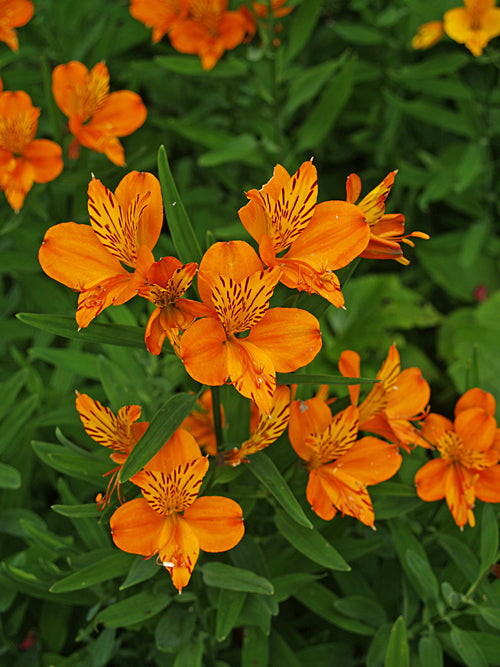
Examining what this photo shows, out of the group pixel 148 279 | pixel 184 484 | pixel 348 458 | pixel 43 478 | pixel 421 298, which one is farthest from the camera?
pixel 421 298

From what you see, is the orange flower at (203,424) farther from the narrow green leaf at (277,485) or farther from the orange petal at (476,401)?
the orange petal at (476,401)

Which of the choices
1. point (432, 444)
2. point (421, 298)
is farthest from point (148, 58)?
point (432, 444)

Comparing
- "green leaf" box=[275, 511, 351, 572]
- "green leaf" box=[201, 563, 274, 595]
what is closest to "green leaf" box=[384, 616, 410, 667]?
"green leaf" box=[275, 511, 351, 572]

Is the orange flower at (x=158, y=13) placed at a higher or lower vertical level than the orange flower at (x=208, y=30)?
higher

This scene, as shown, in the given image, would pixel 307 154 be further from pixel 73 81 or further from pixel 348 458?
pixel 348 458

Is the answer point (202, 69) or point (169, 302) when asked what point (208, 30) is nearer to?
point (202, 69)

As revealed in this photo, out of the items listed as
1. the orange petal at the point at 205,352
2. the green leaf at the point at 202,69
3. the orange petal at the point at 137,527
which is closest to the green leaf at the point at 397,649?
the orange petal at the point at 137,527

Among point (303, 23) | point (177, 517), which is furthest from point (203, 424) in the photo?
point (303, 23)
